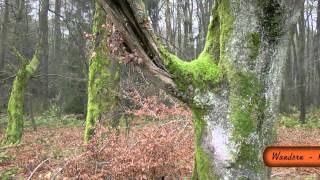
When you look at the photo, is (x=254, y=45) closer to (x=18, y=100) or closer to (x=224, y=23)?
(x=224, y=23)

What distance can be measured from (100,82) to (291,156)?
5178 mm

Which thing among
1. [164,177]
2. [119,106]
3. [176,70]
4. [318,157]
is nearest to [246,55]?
[176,70]

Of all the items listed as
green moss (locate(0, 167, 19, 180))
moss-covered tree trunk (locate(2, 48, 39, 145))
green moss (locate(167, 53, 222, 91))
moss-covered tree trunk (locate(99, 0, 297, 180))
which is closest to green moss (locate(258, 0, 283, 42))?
moss-covered tree trunk (locate(99, 0, 297, 180))

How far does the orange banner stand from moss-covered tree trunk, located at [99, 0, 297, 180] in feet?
0.28

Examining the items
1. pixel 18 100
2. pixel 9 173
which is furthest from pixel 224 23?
pixel 18 100

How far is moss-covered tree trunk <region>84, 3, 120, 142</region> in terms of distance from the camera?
27.0 ft

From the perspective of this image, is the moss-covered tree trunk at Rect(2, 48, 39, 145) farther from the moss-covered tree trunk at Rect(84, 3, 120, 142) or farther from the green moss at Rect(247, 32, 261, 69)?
the green moss at Rect(247, 32, 261, 69)

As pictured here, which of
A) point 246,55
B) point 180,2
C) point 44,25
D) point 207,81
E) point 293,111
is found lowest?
point 293,111

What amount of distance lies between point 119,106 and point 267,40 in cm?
508

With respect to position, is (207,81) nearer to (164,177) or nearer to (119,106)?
(164,177)

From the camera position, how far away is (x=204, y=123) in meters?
3.89

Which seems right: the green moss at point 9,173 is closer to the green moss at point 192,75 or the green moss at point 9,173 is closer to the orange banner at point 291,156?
the green moss at point 192,75

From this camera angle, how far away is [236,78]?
375 centimetres

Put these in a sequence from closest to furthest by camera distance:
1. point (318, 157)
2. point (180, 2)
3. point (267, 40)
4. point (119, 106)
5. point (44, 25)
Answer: point (267, 40) < point (318, 157) < point (119, 106) < point (44, 25) < point (180, 2)
